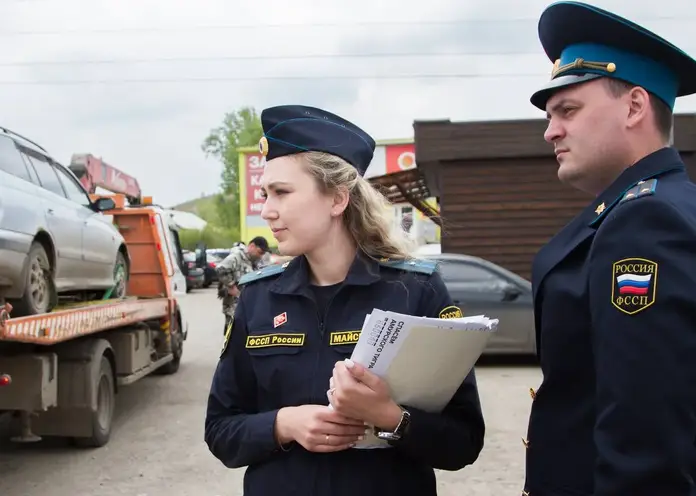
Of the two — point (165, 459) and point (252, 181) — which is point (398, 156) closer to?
point (252, 181)

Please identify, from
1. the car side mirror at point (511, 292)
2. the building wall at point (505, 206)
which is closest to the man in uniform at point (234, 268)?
the car side mirror at point (511, 292)

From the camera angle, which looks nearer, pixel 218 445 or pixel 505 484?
pixel 218 445

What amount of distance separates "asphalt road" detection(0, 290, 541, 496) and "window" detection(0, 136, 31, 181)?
232cm

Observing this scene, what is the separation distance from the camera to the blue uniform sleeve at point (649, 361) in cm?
121

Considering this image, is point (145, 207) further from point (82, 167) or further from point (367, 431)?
point (367, 431)

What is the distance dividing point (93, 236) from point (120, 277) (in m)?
1.44

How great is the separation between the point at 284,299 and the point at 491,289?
8282 millimetres

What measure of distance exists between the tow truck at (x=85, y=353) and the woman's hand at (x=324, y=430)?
124 inches

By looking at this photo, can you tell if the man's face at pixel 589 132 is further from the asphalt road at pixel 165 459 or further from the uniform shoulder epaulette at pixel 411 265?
the asphalt road at pixel 165 459

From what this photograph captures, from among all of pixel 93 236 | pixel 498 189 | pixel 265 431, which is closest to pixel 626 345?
pixel 265 431

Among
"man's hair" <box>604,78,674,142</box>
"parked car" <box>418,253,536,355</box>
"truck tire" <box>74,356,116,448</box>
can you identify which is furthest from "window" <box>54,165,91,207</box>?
"man's hair" <box>604,78,674,142</box>

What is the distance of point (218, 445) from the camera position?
2.00 meters

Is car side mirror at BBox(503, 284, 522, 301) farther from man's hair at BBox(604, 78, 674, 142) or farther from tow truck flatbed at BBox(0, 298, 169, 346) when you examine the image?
man's hair at BBox(604, 78, 674, 142)

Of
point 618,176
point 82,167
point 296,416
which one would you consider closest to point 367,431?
point 296,416
